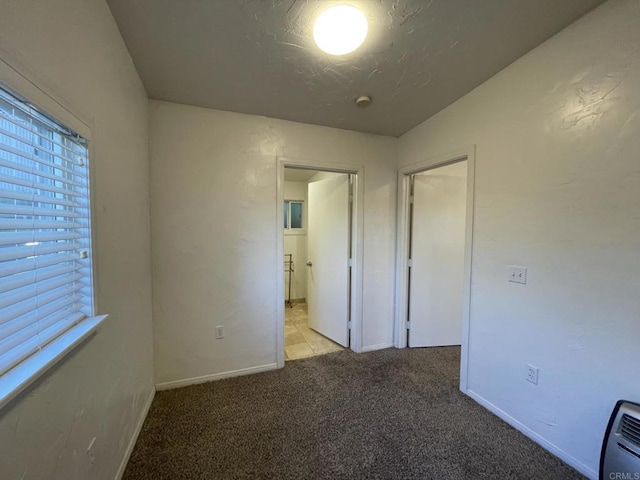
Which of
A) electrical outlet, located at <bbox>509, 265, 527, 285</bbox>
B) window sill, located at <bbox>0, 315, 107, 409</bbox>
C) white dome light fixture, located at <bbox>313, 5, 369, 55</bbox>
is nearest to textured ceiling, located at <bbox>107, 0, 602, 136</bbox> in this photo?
white dome light fixture, located at <bbox>313, 5, 369, 55</bbox>

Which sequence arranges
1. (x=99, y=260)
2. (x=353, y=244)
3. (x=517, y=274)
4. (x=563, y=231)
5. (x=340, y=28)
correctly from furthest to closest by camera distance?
(x=353, y=244) → (x=517, y=274) → (x=563, y=231) → (x=340, y=28) → (x=99, y=260)

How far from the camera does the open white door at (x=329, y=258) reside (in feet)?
9.48

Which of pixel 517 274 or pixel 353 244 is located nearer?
pixel 517 274

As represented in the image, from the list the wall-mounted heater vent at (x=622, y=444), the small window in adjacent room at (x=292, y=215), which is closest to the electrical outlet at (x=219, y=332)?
the wall-mounted heater vent at (x=622, y=444)

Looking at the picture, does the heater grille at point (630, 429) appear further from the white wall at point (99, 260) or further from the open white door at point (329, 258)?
the white wall at point (99, 260)

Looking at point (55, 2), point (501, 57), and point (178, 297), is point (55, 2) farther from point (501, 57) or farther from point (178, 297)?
point (501, 57)

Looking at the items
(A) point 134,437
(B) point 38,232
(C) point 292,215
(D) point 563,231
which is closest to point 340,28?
(B) point 38,232

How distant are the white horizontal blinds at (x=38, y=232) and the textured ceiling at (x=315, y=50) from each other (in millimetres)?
922

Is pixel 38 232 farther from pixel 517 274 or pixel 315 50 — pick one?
pixel 517 274

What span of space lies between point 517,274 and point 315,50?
199cm

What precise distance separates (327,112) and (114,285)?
204 cm

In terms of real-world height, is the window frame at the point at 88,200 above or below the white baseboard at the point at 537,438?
above

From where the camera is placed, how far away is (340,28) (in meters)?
1.35

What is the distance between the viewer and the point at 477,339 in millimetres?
2023
